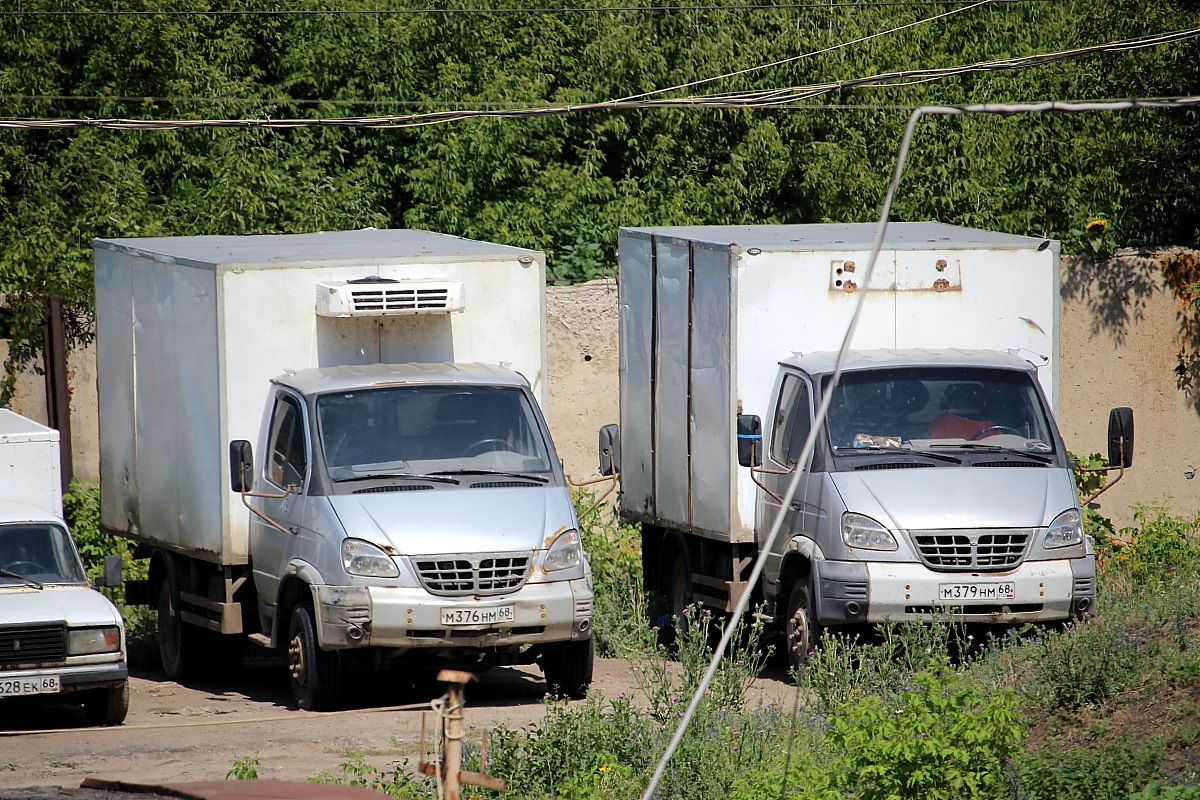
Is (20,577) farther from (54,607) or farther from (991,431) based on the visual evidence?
(991,431)

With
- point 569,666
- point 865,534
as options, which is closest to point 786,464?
→ point 865,534

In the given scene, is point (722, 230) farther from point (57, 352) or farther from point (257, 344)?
point (57, 352)

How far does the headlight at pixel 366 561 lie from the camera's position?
1095cm

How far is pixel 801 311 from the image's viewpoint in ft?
41.1

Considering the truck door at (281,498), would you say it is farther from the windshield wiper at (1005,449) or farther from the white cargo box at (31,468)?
the windshield wiper at (1005,449)

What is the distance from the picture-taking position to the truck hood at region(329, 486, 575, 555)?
432 inches

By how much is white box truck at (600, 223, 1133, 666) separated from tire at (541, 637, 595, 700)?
4.25ft

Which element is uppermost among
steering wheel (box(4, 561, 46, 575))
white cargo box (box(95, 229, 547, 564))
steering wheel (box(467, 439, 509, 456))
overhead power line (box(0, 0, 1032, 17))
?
overhead power line (box(0, 0, 1032, 17))

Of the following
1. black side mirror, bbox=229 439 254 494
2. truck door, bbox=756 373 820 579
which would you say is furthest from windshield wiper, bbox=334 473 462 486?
truck door, bbox=756 373 820 579

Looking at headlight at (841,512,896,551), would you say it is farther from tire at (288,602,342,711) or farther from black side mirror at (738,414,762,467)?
tire at (288,602,342,711)

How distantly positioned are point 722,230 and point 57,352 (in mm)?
6777

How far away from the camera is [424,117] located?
15133 mm

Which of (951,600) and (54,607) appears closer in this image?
(951,600)

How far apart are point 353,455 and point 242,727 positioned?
1.88 metres
